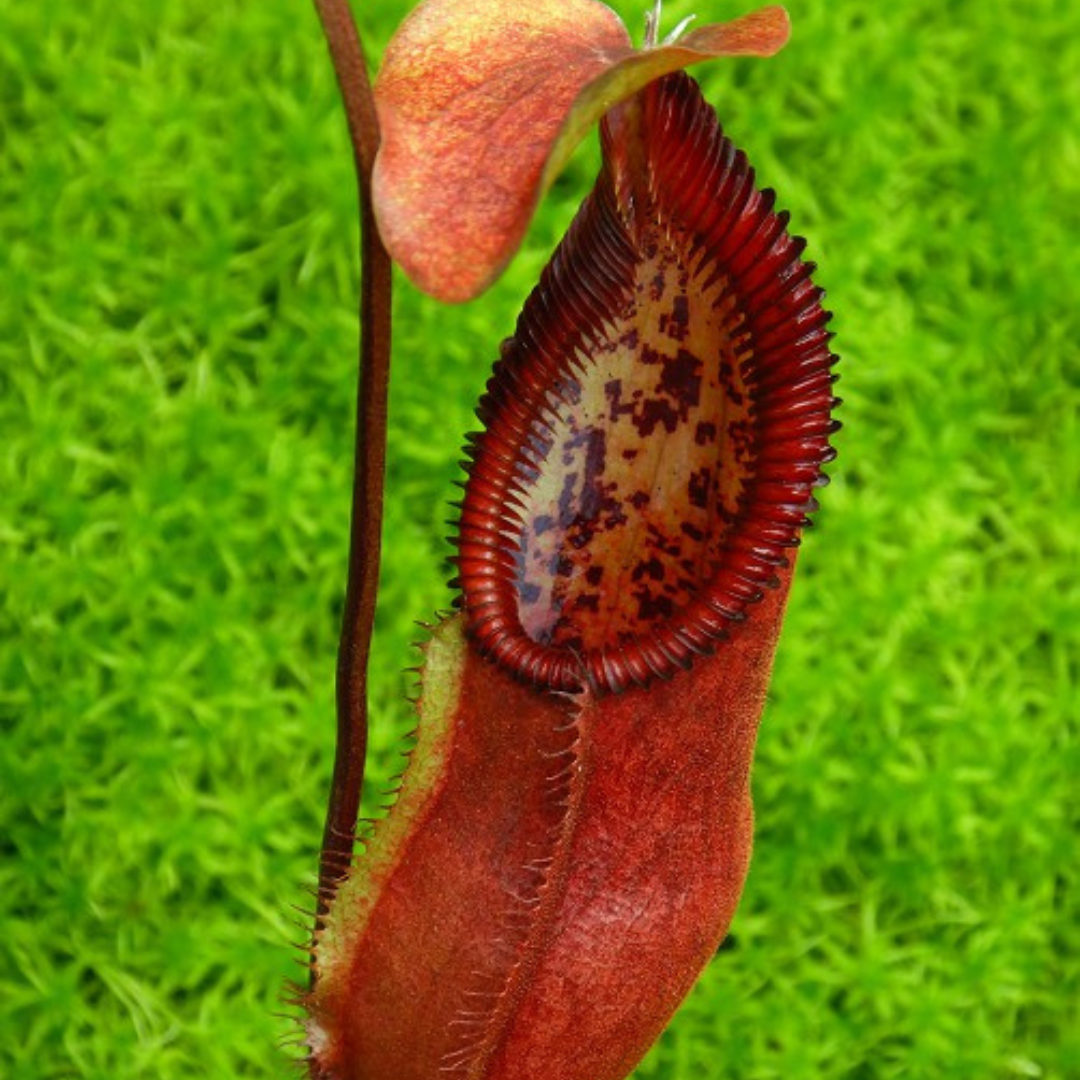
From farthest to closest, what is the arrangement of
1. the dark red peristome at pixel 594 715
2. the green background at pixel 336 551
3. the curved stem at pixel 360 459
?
the green background at pixel 336 551 → the dark red peristome at pixel 594 715 → the curved stem at pixel 360 459

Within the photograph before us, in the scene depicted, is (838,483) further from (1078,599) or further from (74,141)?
(74,141)

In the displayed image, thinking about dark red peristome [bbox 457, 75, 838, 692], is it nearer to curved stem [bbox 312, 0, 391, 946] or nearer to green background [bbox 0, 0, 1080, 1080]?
curved stem [bbox 312, 0, 391, 946]

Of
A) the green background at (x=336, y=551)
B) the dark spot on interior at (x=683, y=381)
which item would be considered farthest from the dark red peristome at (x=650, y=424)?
the green background at (x=336, y=551)

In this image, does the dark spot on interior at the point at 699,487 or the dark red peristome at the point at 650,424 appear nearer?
the dark red peristome at the point at 650,424

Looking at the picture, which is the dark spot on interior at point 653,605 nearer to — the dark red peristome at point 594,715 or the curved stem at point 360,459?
the dark red peristome at point 594,715

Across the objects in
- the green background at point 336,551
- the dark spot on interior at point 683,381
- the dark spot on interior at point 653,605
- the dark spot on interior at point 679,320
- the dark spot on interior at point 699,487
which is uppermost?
the dark spot on interior at point 679,320
